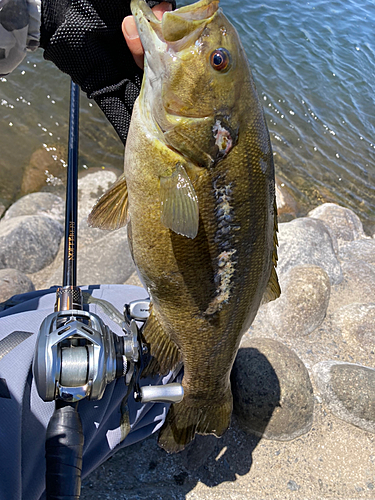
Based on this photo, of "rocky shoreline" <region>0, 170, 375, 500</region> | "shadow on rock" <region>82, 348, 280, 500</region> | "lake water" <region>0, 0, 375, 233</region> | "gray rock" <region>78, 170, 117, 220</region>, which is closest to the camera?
"shadow on rock" <region>82, 348, 280, 500</region>

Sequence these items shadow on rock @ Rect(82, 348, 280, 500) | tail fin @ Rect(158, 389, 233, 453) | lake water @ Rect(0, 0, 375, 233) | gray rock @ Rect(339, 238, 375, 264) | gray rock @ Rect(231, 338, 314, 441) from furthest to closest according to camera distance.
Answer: lake water @ Rect(0, 0, 375, 233), gray rock @ Rect(339, 238, 375, 264), gray rock @ Rect(231, 338, 314, 441), shadow on rock @ Rect(82, 348, 280, 500), tail fin @ Rect(158, 389, 233, 453)

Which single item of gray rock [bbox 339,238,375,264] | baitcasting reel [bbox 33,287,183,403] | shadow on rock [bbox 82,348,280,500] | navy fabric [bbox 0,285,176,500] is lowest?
gray rock [bbox 339,238,375,264]

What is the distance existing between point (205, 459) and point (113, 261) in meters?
2.37

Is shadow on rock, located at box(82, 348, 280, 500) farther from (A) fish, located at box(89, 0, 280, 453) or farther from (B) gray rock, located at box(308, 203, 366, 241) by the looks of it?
(B) gray rock, located at box(308, 203, 366, 241)

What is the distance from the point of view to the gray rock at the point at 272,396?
3.01m

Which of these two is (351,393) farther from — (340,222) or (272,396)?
(340,222)

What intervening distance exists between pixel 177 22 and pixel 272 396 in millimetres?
2630

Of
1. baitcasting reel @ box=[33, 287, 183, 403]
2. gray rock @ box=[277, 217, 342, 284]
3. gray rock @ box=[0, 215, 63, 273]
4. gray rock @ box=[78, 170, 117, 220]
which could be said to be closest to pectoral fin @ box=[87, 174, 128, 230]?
baitcasting reel @ box=[33, 287, 183, 403]

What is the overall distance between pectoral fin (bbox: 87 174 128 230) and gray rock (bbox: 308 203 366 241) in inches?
177

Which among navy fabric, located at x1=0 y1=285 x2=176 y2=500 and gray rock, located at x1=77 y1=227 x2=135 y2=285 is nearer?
navy fabric, located at x1=0 y1=285 x2=176 y2=500

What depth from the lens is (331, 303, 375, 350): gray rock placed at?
381 cm

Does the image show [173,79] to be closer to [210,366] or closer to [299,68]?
[210,366]

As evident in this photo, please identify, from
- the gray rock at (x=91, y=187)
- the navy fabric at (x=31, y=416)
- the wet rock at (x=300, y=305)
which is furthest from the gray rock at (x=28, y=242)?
the wet rock at (x=300, y=305)

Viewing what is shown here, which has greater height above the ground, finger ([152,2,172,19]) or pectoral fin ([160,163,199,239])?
finger ([152,2,172,19])
